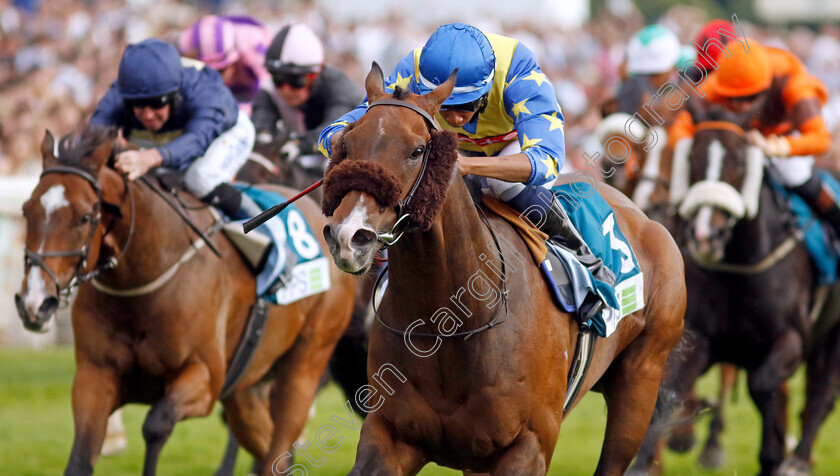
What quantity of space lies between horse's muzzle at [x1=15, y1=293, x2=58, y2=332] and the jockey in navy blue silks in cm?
82

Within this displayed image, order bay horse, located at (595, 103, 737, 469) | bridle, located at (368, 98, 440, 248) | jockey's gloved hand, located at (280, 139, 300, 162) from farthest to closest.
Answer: jockey's gloved hand, located at (280, 139, 300, 162) < bay horse, located at (595, 103, 737, 469) < bridle, located at (368, 98, 440, 248)

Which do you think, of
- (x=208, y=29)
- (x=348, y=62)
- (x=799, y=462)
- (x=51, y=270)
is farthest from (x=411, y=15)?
(x=51, y=270)

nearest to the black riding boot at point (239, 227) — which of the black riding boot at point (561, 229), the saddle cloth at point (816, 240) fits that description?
the black riding boot at point (561, 229)

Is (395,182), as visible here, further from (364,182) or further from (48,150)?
(48,150)

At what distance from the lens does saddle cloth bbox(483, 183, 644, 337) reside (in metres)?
3.94

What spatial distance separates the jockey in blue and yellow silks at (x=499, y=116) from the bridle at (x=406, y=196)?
0.18 meters

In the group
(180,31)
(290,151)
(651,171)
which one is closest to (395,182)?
(290,151)

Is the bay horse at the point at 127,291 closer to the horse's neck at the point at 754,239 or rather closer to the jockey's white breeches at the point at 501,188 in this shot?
the jockey's white breeches at the point at 501,188

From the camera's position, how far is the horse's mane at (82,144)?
481 cm

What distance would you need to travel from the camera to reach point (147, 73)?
209 inches

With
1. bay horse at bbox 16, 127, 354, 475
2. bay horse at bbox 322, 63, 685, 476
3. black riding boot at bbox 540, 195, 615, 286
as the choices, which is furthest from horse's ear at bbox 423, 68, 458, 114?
bay horse at bbox 16, 127, 354, 475

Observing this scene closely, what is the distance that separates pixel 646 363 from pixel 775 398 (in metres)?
1.90

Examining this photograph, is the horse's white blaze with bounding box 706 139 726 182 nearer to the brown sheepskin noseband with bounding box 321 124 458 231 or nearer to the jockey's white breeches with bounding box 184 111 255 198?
the jockey's white breeches with bounding box 184 111 255 198

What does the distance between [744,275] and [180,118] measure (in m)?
3.20
